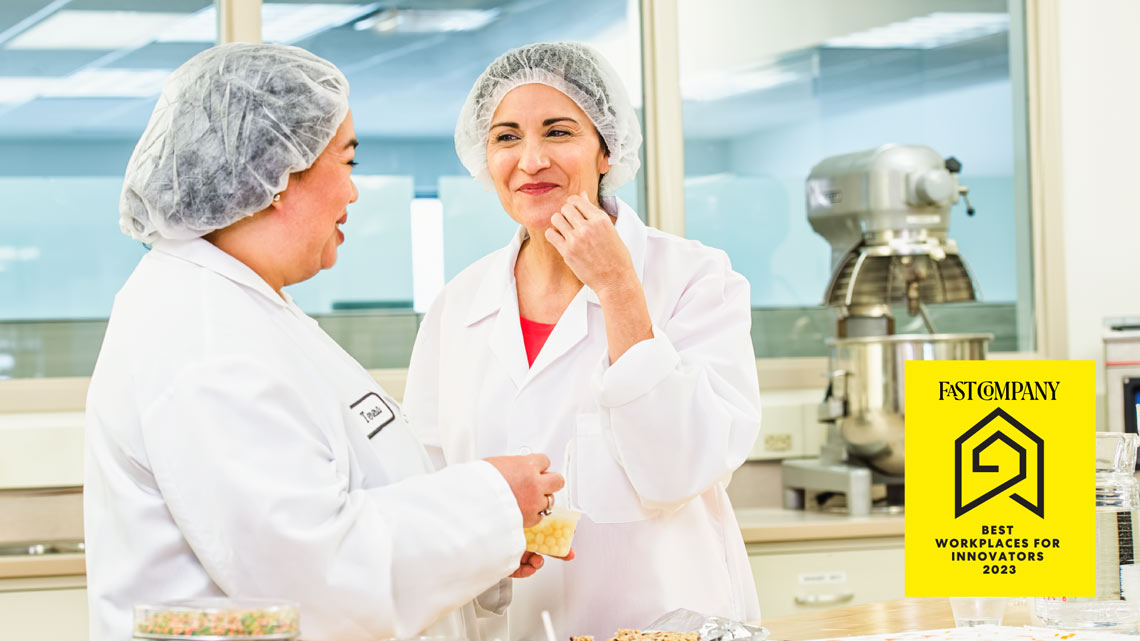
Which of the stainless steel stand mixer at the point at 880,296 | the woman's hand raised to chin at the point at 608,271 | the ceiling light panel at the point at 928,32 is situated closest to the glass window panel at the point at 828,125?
the ceiling light panel at the point at 928,32

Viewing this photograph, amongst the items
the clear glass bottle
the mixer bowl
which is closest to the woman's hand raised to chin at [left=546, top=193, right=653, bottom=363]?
the clear glass bottle

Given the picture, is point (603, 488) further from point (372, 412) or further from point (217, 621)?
point (217, 621)

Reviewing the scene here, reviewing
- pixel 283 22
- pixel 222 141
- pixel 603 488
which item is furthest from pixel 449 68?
pixel 222 141

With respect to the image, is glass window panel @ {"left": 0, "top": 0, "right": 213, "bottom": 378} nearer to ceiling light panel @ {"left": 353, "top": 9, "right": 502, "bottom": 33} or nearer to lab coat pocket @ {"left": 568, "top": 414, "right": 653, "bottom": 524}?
ceiling light panel @ {"left": 353, "top": 9, "right": 502, "bottom": 33}

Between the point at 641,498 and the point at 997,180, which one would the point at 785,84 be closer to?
the point at 997,180

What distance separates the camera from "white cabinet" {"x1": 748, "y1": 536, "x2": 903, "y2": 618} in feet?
8.68

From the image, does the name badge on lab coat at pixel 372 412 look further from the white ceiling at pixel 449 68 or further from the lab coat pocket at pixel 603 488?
the white ceiling at pixel 449 68

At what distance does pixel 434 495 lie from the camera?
44.1 inches

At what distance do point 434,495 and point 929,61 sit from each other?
279cm

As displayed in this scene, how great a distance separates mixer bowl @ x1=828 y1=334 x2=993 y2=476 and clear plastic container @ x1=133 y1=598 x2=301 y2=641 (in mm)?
2066

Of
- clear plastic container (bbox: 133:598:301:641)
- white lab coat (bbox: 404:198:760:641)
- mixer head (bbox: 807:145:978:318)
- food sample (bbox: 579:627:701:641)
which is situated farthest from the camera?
mixer head (bbox: 807:145:978:318)

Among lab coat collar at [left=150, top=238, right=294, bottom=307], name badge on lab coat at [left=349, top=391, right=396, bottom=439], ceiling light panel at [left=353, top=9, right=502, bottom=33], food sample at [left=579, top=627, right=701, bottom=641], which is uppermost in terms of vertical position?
ceiling light panel at [left=353, top=9, right=502, bottom=33]

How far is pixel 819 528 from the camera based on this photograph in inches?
104

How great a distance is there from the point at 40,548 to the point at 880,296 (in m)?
2.08
